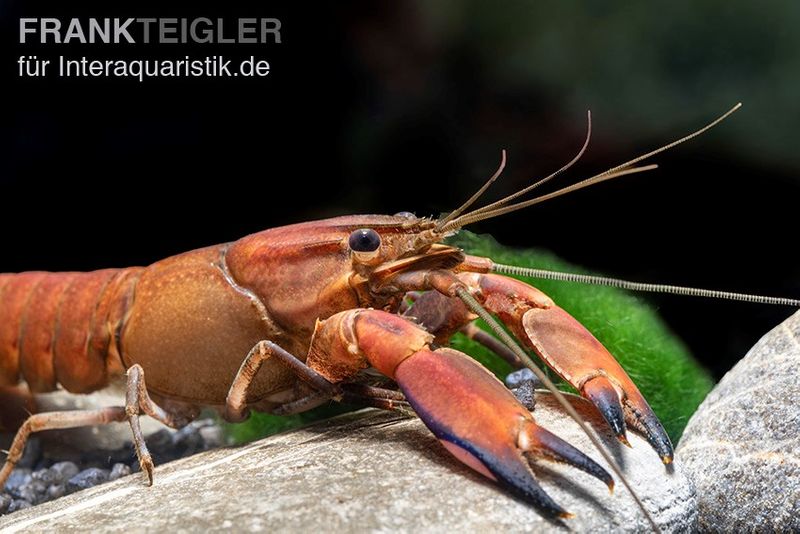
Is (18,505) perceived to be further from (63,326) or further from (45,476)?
(63,326)

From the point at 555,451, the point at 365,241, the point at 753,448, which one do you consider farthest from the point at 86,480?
the point at 753,448

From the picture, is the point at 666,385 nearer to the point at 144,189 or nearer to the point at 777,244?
the point at 777,244

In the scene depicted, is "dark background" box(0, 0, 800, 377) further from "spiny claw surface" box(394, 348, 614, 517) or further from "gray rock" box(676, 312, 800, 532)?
"spiny claw surface" box(394, 348, 614, 517)

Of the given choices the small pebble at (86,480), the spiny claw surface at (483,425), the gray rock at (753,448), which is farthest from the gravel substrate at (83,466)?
the gray rock at (753,448)

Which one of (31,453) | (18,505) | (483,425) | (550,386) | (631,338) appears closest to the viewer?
(550,386)

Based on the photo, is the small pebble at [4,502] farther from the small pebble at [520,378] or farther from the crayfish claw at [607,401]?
the crayfish claw at [607,401]

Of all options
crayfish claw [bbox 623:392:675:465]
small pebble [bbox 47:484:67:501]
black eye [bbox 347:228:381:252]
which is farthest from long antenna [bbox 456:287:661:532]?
small pebble [bbox 47:484:67:501]

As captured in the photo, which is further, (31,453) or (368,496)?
(31,453)
